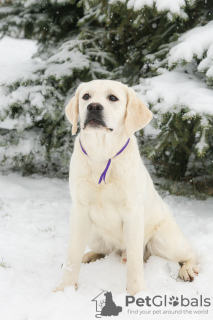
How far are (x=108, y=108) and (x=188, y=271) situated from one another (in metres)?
1.53

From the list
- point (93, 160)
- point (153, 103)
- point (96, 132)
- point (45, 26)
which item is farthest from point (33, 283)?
point (45, 26)

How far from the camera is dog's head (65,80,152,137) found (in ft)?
8.90

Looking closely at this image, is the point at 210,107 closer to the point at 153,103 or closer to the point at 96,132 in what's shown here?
the point at 153,103

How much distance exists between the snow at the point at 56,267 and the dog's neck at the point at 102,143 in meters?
1.04

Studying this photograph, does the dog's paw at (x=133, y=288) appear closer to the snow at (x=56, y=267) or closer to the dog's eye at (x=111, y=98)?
the snow at (x=56, y=267)

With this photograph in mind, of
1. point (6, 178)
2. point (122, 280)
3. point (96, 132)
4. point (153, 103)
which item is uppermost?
point (96, 132)

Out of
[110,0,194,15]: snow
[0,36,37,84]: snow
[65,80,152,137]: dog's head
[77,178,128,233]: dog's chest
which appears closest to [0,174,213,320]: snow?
[77,178,128,233]: dog's chest

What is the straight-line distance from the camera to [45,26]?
19.0 feet

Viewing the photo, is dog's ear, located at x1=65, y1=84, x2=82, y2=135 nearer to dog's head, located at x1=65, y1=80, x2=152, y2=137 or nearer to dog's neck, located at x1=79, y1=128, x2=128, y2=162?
dog's head, located at x1=65, y1=80, x2=152, y2=137

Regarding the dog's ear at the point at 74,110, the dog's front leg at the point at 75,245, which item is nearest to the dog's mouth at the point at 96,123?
the dog's ear at the point at 74,110

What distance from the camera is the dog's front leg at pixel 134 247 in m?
2.76

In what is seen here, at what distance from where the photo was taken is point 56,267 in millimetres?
3260

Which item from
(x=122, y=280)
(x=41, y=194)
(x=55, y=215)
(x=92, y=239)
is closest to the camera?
(x=122, y=280)

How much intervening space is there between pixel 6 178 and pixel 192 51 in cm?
339
